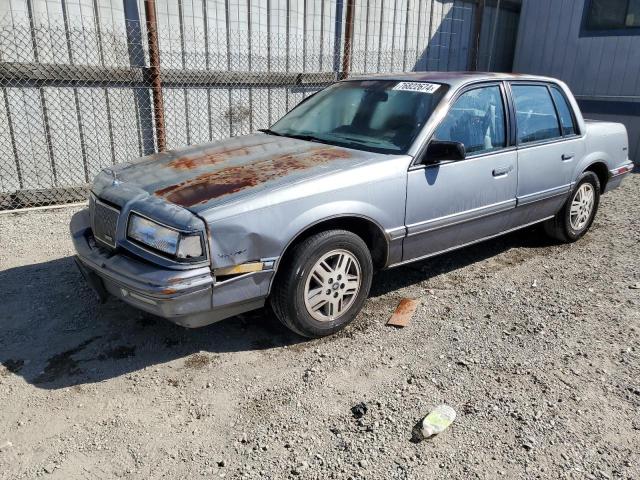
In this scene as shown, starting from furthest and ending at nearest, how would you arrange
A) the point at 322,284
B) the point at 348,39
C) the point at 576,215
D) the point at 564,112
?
the point at 348,39
the point at 576,215
the point at 564,112
the point at 322,284

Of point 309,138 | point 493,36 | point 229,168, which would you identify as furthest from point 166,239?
point 493,36

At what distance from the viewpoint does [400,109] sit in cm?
405

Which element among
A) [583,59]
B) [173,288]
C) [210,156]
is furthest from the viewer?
[583,59]

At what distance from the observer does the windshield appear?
390 centimetres

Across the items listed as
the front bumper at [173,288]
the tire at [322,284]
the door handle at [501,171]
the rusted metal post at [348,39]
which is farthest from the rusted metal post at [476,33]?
the front bumper at [173,288]

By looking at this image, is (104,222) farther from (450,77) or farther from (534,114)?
(534,114)

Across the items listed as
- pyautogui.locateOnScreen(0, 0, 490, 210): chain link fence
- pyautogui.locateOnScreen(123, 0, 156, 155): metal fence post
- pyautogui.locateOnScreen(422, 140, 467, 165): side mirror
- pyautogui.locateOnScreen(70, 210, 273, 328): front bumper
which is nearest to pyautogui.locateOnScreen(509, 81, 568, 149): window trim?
pyautogui.locateOnScreen(422, 140, 467, 165): side mirror

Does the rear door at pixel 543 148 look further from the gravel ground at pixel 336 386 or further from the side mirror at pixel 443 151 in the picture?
the side mirror at pixel 443 151

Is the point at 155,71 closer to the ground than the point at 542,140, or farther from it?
farther from it

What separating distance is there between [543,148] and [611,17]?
668 cm

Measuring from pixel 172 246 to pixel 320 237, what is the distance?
0.91m

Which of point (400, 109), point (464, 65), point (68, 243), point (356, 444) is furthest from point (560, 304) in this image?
point (464, 65)

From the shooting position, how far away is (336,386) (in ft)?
10.1

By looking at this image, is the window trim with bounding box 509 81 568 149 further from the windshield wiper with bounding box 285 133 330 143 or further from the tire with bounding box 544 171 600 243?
the windshield wiper with bounding box 285 133 330 143
